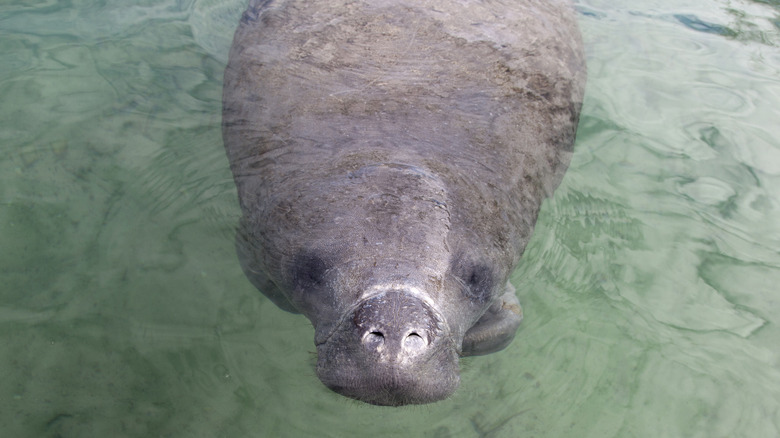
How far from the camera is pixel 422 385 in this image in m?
2.45

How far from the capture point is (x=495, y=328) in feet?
11.7

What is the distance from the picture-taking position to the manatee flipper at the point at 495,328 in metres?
3.48

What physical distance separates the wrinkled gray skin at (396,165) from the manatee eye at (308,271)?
0.01 m

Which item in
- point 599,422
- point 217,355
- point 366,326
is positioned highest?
point 366,326

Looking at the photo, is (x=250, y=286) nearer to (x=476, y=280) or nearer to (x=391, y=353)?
(x=476, y=280)

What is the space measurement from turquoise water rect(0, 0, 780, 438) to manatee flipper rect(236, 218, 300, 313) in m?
0.27

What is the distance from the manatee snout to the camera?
2344 millimetres

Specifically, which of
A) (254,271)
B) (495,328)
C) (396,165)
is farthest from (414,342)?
(254,271)

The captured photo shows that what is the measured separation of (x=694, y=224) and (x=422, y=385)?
350cm

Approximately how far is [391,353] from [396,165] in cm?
121

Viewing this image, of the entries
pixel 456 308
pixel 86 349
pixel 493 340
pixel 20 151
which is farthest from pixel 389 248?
pixel 20 151

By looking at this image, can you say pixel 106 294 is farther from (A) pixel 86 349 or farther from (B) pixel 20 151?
(B) pixel 20 151

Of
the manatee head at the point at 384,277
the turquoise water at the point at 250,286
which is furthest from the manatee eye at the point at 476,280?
the turquoise water at the point at 250,286

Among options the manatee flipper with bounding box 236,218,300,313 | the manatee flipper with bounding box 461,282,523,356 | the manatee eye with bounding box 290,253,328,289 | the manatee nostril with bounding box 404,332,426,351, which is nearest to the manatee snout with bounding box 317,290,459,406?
the manatee nostril with bounding box 404,332,426,351
